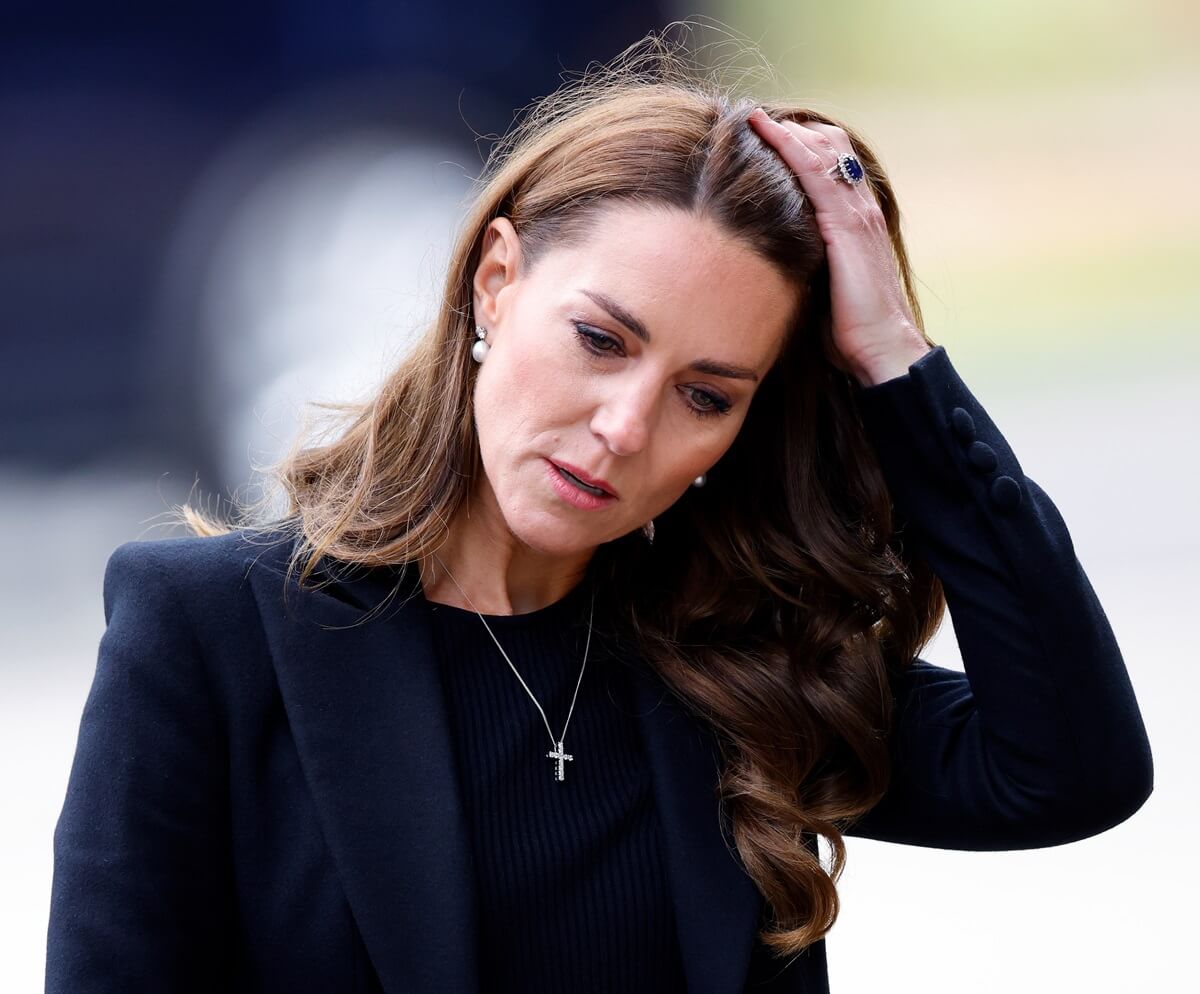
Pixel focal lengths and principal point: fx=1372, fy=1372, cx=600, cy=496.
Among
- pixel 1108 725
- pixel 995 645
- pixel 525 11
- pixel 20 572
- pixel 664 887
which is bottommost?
pixel 664 887

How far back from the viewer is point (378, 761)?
151 centimetres

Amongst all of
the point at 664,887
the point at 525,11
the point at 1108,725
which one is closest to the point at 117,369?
the point at 525,11

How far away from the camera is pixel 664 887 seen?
5.42 feet

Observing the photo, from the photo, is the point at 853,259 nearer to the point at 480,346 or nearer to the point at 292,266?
the point at 480,346

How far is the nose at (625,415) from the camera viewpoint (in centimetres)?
152

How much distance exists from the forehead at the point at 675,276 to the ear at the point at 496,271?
0.06m

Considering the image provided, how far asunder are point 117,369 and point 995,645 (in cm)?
269

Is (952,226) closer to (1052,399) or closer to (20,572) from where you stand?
(1052,399)

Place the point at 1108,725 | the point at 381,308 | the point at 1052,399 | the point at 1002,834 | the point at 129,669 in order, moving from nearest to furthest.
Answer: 1. the point at 129,669
2. the point at 1108,725
3. the point at 1002,834
4. the point at 381,308
5. the point at 1052,399

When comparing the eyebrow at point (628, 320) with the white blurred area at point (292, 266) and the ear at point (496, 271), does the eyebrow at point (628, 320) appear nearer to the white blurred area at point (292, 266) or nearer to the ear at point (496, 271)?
the ear at point (496, 271)

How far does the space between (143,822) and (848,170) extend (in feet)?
3.63

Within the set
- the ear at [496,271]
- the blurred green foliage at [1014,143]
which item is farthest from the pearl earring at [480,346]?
the blurred green foliage at [1014,143]

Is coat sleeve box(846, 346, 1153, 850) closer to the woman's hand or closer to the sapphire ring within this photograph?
the woman's hand

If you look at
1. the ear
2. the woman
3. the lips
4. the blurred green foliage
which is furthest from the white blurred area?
the lips
